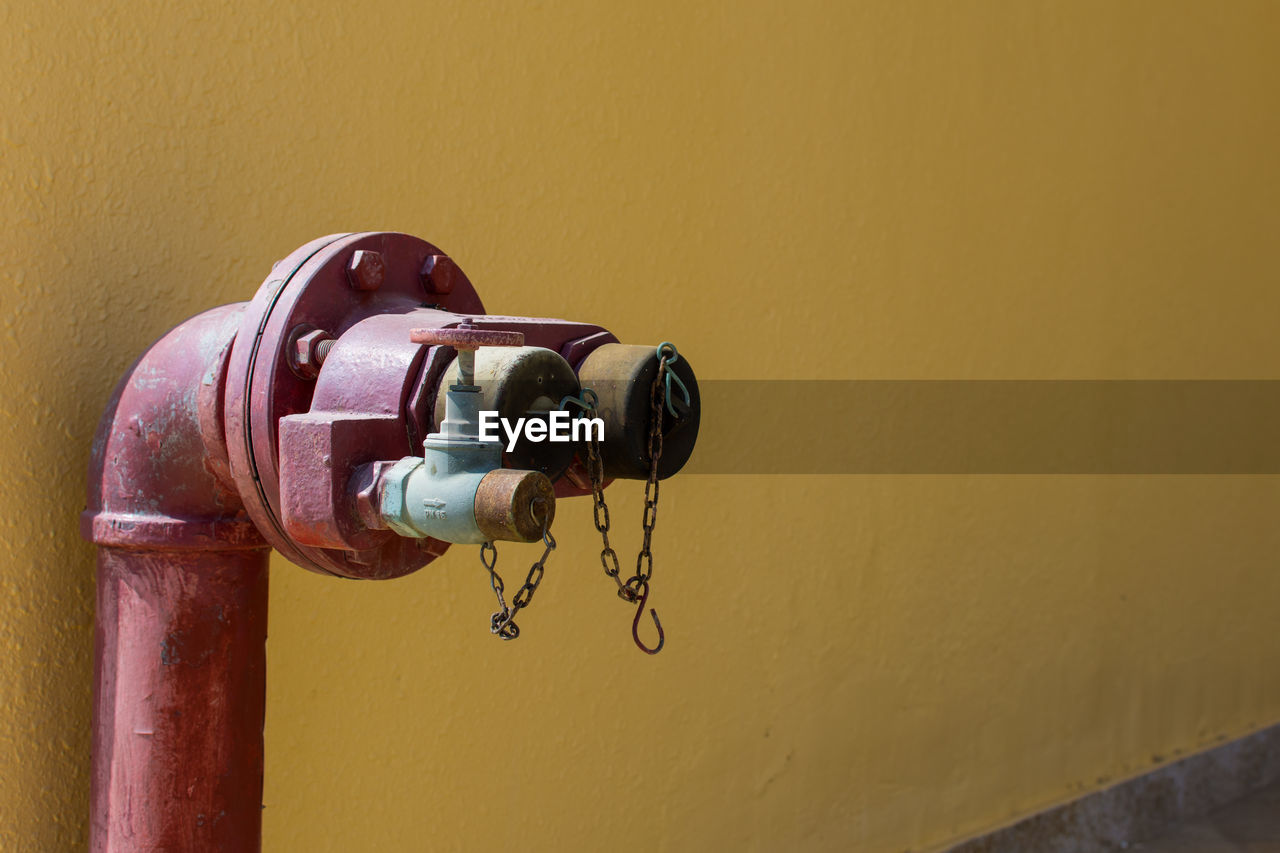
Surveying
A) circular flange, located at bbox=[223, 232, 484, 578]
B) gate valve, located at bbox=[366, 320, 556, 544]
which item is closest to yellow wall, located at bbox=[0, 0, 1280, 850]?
circular flange, located at bbox=[223, 232, 484, 578]

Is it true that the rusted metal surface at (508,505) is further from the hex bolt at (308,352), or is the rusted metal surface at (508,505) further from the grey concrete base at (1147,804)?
the grey concrete base at (1147,804)

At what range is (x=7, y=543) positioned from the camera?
120 cm

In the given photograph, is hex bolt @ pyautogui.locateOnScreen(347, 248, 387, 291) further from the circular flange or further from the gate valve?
the gate valve

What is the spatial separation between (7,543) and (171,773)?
11.5 inches

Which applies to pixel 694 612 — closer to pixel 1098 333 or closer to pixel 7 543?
pixel 7 543

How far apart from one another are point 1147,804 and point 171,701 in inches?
105

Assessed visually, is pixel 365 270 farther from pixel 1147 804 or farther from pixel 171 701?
pixel 1147 804

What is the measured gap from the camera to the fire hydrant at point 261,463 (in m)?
0.96

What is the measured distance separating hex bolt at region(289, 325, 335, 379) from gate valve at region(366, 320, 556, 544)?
0.58 feet

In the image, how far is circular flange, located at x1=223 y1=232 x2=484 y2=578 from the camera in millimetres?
1047

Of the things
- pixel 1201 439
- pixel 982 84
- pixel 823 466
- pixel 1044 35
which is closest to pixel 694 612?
pixel 823 466

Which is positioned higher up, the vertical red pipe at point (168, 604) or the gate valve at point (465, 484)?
the gate valve at point (465, 484)

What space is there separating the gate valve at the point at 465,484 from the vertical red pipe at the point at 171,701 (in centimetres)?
32

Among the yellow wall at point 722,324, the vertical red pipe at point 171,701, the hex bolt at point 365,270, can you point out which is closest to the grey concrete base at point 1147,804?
the yellow wall at point 722,324
